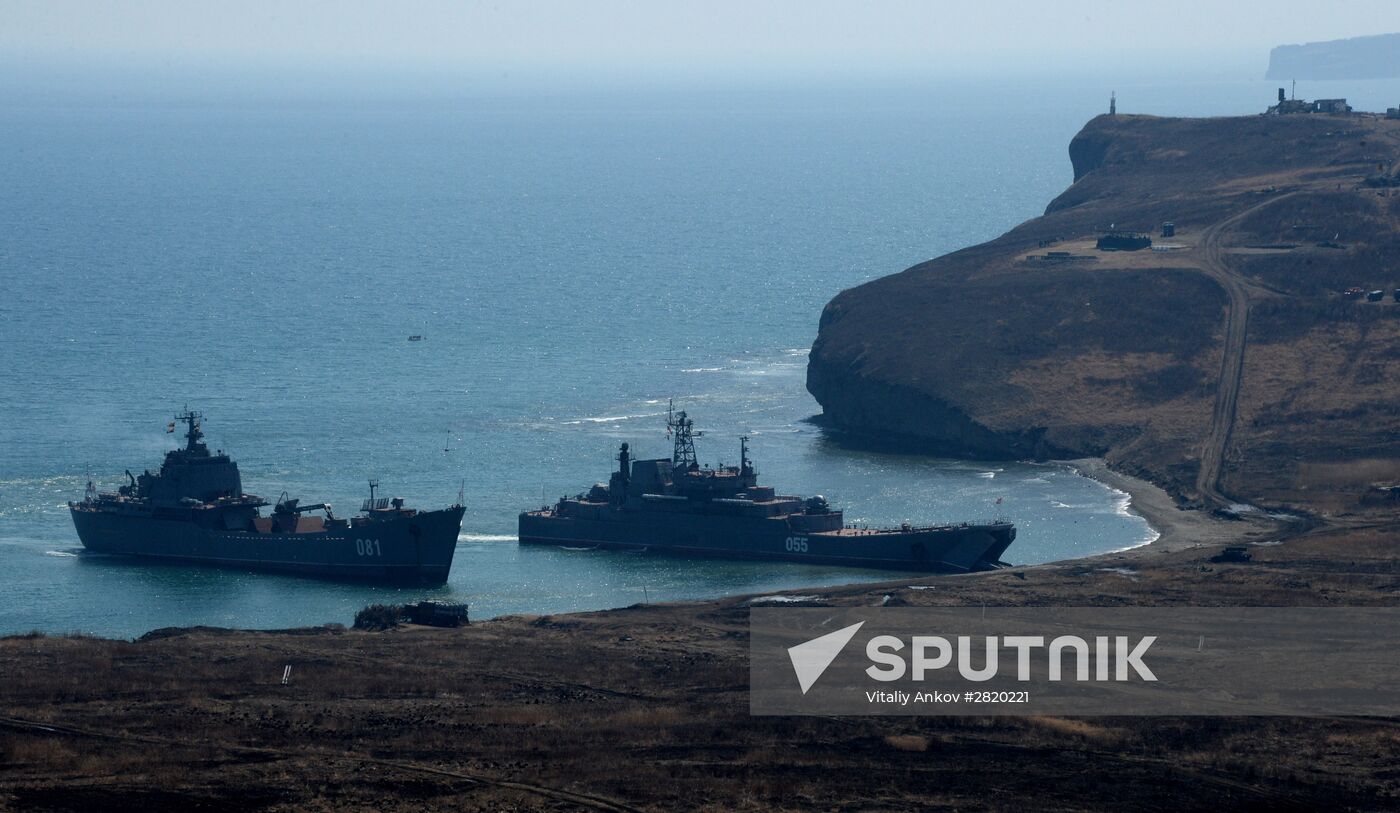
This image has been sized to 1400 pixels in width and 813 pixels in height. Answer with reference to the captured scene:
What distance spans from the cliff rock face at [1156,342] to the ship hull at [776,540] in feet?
69.3

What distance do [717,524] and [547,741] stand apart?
1852 inches

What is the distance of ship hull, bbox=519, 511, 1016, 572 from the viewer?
104 metres

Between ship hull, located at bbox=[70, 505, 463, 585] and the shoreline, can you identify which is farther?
the shoreline

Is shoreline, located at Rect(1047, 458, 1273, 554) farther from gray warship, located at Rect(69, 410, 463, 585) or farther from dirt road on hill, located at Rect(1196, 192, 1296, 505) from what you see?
gray warship, located at Rect(69, 410, 463, 585)

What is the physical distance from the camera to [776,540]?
357 feet

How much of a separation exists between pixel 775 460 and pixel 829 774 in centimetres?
6808

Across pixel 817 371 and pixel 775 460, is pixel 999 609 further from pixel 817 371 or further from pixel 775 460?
pixel 817 371

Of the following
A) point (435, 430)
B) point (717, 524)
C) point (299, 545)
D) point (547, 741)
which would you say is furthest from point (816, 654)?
point (435, 430)

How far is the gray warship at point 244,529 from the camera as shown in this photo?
339 ft

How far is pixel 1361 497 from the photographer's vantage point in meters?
114

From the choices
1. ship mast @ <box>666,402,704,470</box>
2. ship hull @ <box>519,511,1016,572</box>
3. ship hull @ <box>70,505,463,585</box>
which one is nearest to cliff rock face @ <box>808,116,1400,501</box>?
ship hull @ <box>519,511,1016,572</box>

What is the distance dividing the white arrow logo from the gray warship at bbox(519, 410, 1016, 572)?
23996 millimetres

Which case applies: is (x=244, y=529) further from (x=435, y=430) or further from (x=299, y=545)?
Answer: (x=435, y=430)

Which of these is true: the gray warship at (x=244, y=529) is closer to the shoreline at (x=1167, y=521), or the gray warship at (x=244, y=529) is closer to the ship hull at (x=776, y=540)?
the ship hull at (x=776, y=540)
